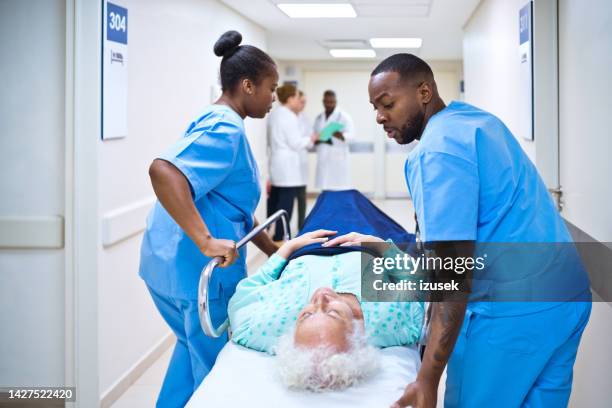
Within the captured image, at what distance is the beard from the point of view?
188 cm

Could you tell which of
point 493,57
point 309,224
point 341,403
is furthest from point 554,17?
point 341,403

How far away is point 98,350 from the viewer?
3.37 meters

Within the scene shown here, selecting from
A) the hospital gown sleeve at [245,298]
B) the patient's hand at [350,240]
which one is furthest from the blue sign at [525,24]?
the hospital gown sleeve at [245,298]

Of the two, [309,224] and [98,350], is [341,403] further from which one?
[98,350]

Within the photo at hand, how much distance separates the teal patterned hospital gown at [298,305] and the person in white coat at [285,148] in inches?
195

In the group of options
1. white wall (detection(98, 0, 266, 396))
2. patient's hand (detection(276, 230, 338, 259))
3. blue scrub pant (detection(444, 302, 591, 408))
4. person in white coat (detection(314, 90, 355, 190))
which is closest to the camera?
blue scrub pant (detection(444, 302, 591, 408))

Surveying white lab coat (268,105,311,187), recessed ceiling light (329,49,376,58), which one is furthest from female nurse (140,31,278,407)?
recessed ceiling light (329,49,376,58)

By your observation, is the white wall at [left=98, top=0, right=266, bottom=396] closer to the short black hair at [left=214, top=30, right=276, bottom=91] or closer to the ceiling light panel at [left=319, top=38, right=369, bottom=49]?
the short black hair at [left=214, top=30, right=276, bottom=91]

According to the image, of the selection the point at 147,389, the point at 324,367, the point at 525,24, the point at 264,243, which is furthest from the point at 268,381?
the point at 525,24

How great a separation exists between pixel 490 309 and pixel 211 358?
1274 millimetres

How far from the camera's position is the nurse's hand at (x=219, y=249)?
2400mm

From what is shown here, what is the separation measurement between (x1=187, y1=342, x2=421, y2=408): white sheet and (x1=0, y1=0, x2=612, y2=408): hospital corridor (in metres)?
0.01

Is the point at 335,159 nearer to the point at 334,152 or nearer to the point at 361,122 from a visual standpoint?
the point at 334,152

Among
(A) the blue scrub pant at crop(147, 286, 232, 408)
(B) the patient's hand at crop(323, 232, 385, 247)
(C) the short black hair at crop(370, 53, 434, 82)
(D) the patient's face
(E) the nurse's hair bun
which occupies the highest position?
(E) the nurse's hair bun
